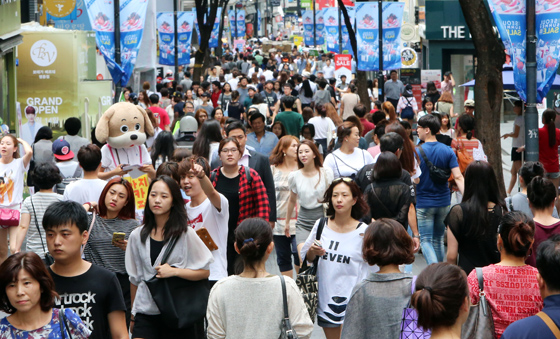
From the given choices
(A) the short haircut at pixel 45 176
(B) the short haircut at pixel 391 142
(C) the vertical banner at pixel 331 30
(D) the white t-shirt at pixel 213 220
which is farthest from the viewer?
(C) the vertical banner at pixel 331 30

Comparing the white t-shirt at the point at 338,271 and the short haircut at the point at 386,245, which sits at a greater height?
the short haircut at the point at 386,245

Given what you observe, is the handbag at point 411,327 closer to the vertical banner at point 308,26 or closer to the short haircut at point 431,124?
the short haircut at point 431,124

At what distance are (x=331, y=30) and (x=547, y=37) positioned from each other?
27158 mm

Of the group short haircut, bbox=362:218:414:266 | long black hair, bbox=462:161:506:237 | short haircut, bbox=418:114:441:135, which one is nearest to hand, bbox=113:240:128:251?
short haircut, bbox=362:218:414:266

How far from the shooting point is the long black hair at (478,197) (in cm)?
583

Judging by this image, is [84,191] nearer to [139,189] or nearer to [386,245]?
[139,189]

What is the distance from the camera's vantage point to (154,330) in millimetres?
5102

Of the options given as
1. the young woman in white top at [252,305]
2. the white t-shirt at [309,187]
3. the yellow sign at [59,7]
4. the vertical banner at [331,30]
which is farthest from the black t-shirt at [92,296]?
the vertical banner at [331,30]

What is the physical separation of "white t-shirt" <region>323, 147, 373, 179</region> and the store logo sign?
29.3 feet

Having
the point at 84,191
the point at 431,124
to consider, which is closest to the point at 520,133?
the point at 431,124

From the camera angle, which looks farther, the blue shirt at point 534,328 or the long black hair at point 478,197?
the long black hair at point 478,197

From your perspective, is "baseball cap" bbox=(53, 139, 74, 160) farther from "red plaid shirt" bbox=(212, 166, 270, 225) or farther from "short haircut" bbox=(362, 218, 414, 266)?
"short haircut" bbox=(362, 218, 414, 266)

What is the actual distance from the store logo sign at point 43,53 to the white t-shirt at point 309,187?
30.3 ft

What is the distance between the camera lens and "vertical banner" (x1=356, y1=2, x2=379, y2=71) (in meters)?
21.3
